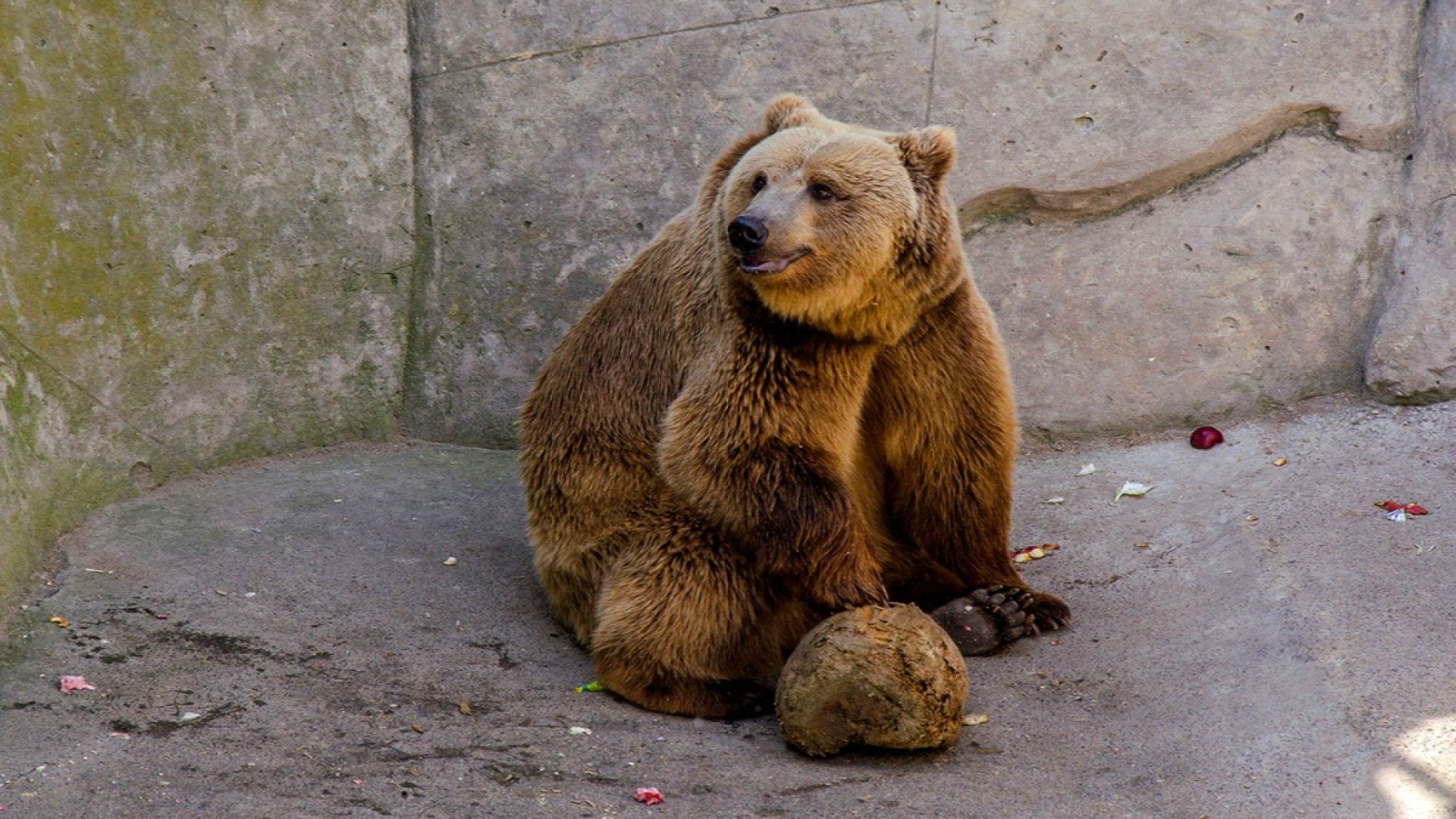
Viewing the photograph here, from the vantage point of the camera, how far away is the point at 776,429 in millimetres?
4102

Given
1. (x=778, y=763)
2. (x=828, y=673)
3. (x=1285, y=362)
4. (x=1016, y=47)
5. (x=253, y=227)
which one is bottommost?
(x=778, y=763)

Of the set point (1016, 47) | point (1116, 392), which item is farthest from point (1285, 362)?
point (1016, 47)

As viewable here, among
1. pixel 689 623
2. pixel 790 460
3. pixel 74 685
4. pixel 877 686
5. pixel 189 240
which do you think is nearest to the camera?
pixel 877 686

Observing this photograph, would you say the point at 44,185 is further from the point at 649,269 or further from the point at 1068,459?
the point at 1068,459

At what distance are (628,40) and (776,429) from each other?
207 centimetres

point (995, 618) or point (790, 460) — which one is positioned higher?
point (790, 460)

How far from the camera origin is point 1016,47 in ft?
17.8

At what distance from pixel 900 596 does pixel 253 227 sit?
104 inches

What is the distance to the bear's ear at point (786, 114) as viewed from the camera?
4.30 meters

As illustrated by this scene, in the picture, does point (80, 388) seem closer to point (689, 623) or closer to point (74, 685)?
point (74, 685)

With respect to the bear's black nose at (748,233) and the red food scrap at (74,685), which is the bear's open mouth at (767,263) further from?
the red food scrap at (74,685)

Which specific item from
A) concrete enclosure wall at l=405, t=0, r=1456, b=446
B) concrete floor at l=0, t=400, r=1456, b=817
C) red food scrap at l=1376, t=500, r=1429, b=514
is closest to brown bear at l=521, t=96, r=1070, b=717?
concrete floor at l=0, t=400, r=1456, b=817

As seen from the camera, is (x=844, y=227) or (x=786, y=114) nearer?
(x=844, y=227)

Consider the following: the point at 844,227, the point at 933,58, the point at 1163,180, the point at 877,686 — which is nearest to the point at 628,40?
the point at 933,58
